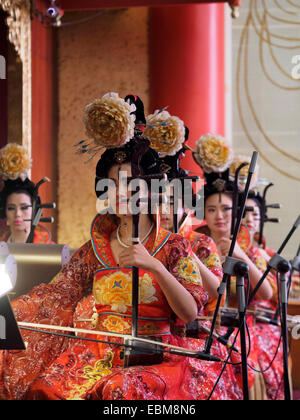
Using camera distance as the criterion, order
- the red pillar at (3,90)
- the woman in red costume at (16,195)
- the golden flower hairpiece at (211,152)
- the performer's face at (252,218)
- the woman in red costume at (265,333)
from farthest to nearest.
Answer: the performer's face at (252,218)
the woman in red costume at (265,333)
the red pillar at (3,90)
the woman in red costume at (16,195)
the golden flower hairpiece at (211,152)

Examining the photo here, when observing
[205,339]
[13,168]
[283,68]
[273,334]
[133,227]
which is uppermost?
[283,68]

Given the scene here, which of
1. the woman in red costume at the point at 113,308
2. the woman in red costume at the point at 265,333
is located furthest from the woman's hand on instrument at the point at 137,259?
the woman in red costume at the point at 265,333

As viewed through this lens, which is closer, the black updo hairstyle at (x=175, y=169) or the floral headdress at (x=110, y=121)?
the floral headdress at (x=110, y=121)

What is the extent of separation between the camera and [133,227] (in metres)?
1.44

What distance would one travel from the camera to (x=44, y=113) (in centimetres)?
250

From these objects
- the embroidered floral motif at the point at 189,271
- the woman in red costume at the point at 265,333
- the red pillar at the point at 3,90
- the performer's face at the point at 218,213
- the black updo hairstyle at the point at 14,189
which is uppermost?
the red pillar at the point at 3,90

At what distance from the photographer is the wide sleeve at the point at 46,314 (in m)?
1.49

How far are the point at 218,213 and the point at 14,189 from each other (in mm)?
813

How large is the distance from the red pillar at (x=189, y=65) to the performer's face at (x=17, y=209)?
656mm

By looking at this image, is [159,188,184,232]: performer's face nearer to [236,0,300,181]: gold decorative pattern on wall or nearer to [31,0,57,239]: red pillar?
[31,0,57,239]: red pillar

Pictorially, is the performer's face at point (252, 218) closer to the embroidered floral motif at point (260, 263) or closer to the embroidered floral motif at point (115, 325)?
the embroidered floral motif at point (260, 263)

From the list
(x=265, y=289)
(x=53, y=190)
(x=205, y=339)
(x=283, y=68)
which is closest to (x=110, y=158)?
(x=205, y=339)

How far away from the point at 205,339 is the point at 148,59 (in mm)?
1236

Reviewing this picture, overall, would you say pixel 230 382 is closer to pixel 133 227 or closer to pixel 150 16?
pixel 133 227
